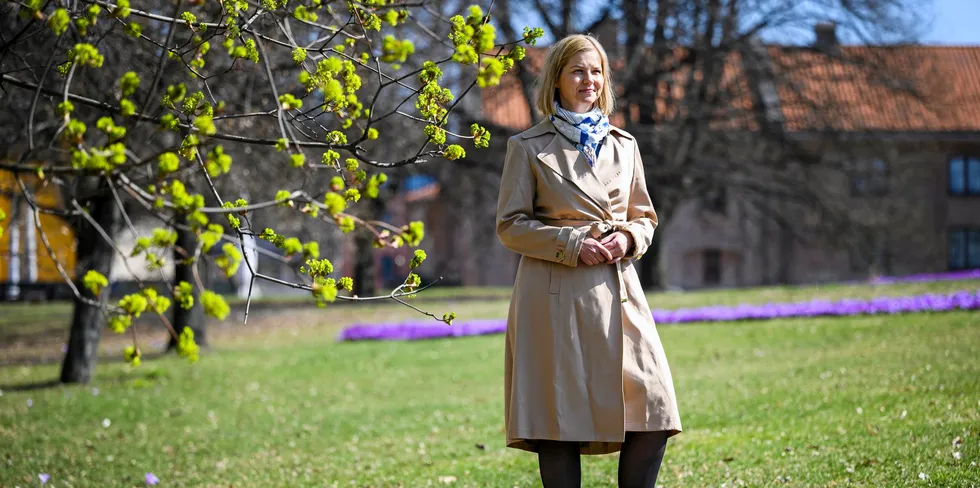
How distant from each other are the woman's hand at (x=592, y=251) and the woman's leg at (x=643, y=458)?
30.1 inches

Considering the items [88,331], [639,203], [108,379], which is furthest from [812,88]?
[639,203]

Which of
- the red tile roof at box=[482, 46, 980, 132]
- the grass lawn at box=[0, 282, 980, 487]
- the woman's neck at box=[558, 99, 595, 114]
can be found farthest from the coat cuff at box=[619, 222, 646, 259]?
the red tile roof at box=[482, 46, 980, 132]

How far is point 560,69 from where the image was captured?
4.30 metres

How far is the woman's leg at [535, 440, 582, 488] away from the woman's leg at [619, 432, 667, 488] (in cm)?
22

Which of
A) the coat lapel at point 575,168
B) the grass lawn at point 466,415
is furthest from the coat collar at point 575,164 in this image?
the grass lawn at point 466,415

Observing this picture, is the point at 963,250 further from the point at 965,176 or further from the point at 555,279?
the point at 555,279

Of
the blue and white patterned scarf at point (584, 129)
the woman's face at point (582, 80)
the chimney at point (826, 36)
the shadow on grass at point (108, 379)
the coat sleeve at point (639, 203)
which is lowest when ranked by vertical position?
the shadow on grass at point (108, 379)

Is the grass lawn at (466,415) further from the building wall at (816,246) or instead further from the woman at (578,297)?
the building wall at (816,246)

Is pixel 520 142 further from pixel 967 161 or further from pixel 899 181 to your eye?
pixel 967 161

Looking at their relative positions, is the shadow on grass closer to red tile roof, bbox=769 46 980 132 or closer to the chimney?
red tile roof, bbox=769 46 980 132

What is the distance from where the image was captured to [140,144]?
10656 mm

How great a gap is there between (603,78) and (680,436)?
161 inches

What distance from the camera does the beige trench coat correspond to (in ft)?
13.1

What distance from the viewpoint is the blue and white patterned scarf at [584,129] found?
4277mm
